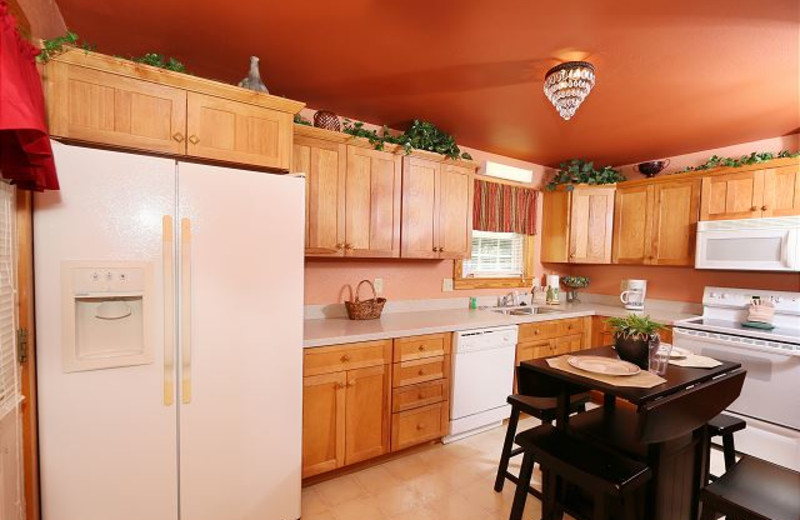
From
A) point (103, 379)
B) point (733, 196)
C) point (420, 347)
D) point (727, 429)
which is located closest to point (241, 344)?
point (103, 379)

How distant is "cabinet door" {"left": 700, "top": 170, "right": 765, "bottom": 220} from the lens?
3.01 m

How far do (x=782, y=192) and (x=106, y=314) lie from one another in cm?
453

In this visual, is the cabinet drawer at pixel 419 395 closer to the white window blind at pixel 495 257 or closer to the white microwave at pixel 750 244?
the white window blind at pixel 495 257

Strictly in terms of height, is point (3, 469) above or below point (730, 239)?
below

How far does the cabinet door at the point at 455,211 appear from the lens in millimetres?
2988

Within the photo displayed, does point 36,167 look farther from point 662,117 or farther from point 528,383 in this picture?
point 662,117

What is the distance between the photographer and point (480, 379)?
2.82 meters

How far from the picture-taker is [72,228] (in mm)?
1407

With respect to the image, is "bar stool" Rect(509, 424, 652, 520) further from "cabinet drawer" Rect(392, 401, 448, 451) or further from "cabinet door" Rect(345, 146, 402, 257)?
"cabinet door" Rect(345, 146, 402, 257)

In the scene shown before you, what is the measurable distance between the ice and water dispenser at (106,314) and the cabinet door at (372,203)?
1285mm

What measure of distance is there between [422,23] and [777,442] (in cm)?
359

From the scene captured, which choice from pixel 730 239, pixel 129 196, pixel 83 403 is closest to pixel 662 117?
pixel 730 239

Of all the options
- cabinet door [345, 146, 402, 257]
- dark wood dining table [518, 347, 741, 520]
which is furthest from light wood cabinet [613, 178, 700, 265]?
cabinet door [345, 146, 402, 257]

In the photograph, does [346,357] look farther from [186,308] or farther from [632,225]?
[632,225]
